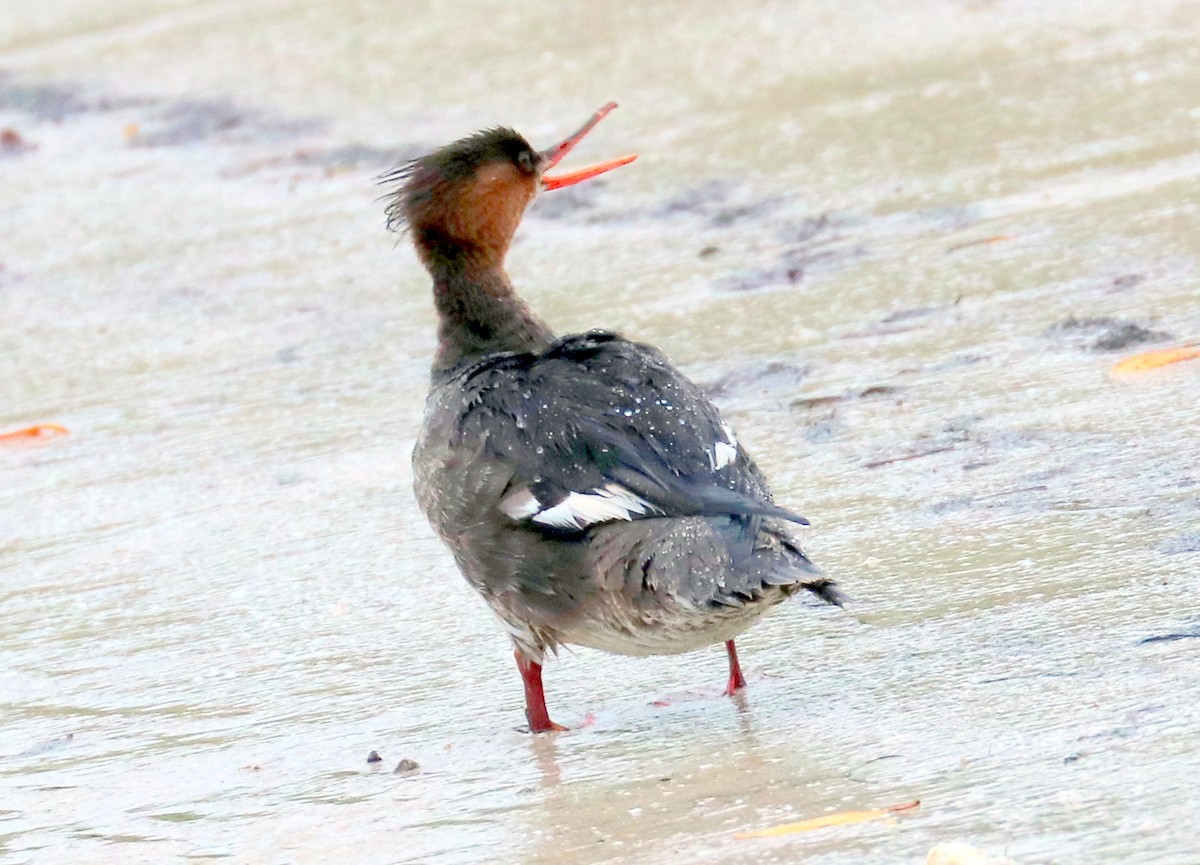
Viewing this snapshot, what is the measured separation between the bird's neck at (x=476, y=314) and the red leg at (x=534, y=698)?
920mm

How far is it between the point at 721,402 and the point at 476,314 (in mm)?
1145

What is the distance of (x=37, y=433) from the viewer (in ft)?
19.6

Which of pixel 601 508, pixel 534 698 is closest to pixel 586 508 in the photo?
pixel 601 508

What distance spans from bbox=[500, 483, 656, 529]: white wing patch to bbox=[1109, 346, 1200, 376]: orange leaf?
76.0 inches

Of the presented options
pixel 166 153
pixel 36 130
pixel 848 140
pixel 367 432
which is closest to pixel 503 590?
pixel 367 432

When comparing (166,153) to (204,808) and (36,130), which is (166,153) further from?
(204,808)

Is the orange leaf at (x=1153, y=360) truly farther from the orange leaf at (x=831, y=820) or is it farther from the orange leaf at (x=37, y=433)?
the orange leaf at (x=37, y=433)

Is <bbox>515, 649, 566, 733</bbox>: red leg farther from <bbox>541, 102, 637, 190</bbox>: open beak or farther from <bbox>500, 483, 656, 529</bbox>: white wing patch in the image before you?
<bbox>541, 102, 637, 190</bbox>: open beak

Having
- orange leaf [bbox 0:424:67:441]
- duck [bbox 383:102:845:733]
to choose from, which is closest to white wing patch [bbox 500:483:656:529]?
duck [bbox 383:102:845:733]

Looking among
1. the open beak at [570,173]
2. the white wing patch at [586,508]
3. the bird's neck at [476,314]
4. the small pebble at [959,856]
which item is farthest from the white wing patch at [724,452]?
the open beak at [570,173]

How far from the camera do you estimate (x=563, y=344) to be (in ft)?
12.6

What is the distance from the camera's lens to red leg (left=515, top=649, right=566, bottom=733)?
3.50 m

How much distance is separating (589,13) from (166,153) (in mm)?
2411

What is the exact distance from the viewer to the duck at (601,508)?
3230mm
